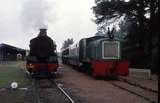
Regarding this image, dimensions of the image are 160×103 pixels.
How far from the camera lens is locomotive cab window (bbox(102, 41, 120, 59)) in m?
29.8

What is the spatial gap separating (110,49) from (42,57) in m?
4.61

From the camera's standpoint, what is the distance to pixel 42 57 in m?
31.0

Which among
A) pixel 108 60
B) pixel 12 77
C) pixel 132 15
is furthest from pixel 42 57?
pixel 132 15

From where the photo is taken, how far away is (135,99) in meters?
17.5

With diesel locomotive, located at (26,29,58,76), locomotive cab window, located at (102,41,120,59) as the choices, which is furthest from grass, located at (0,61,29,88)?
locomotive cab window, located at (102,41,120,59)

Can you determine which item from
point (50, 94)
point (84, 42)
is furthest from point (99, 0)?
point (50, 94)

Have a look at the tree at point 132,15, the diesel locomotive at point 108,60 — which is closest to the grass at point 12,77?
the diesel locomotive at point 108,60

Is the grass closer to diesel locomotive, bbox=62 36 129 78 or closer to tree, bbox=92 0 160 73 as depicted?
diesel locomotive, bbox=62 36 129 78

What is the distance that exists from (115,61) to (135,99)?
11933mm

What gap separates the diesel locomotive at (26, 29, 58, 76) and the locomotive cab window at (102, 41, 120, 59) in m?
3.42

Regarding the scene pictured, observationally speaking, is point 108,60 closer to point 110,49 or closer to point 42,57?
point 110,49

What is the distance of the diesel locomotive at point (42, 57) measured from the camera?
3064 cm

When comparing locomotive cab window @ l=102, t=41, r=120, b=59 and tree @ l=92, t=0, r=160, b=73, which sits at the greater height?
tree @ l=92, t=0, r=160, b=73

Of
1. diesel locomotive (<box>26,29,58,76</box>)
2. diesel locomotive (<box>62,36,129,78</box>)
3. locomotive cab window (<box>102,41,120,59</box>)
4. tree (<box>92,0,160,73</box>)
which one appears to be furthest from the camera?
tree (<box>92,0,160,73</box>)
